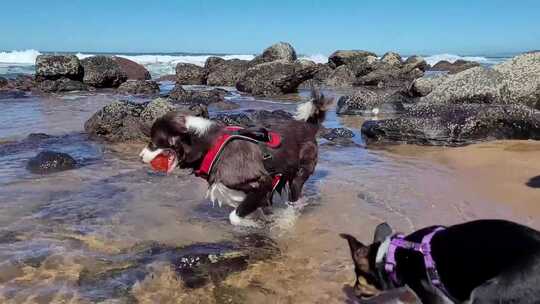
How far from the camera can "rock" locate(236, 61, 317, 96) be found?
78.2ft

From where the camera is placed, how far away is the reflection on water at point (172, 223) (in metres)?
4.50

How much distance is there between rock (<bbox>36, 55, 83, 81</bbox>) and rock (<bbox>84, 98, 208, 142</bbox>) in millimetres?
15228

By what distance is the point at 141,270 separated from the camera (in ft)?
15.8

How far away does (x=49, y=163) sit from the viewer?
8.59 m

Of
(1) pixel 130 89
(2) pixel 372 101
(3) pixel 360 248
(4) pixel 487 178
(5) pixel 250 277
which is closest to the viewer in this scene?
(3) pixel 360 248

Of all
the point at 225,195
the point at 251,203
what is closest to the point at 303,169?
the point at 251,203

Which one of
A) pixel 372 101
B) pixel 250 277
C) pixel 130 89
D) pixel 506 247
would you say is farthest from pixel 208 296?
pixel 130 89

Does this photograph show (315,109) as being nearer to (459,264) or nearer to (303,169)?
(303,169)

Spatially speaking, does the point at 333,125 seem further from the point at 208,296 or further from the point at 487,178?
the point at 208,296

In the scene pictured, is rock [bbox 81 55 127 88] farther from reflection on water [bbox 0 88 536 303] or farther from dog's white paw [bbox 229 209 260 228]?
dog's white paw [bbox 229 209 260 228]

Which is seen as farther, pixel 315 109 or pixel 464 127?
pixel 464 127

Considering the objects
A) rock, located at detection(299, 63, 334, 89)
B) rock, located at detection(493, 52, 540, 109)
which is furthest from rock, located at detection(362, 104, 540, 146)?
rock, located at detection(299, 63, 334, 89)

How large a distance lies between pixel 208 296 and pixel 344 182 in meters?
3.83

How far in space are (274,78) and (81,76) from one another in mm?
9974
